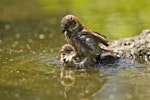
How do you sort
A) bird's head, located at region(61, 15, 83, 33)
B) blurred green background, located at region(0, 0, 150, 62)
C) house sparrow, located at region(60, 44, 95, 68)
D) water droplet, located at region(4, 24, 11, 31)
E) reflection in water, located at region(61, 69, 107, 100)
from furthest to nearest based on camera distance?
water droplet, located at region(4, 24, 11, 31) → blurred green background, located at region(0, 0, 150, 62) → house sparrow, located at region(60, 44, 95, 68) → bird's head, located at region(61, 15, 83, 33) → reflection in water, located at region(61, 69, 107, 100)

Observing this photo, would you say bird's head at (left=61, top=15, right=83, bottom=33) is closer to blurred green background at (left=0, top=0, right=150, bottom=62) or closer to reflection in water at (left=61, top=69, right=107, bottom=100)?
reflection in water at (left=61, top=69, right=107, bottom=100)

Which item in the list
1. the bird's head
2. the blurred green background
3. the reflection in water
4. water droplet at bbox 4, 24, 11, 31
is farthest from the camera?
water droplet at bbox 4, 24, 11, 31

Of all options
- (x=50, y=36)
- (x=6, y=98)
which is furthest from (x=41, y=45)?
(x=6, y=98)

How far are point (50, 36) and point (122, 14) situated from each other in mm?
2348

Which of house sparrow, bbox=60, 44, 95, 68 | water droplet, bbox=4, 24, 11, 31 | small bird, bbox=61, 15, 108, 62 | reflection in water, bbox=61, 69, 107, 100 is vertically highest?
water droplet, bbox=4, 24, 11, 31

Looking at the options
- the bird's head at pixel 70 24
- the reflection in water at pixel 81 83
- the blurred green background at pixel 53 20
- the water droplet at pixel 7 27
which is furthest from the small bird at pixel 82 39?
the water droplet at pixel 7 27

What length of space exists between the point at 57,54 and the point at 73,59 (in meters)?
1.28

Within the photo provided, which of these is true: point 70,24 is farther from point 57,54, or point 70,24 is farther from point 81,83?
point 57,54

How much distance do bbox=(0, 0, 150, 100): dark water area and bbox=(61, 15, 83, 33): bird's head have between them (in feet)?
1.83

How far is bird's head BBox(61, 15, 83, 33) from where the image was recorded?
7.37 m

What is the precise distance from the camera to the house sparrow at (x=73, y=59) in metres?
7.55

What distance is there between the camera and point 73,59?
7555 millimetres

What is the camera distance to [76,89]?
679 centimetres

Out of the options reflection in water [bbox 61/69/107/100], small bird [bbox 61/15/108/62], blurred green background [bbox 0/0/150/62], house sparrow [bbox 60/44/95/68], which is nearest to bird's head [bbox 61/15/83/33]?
small bird [bbox 61/15/108/62]
